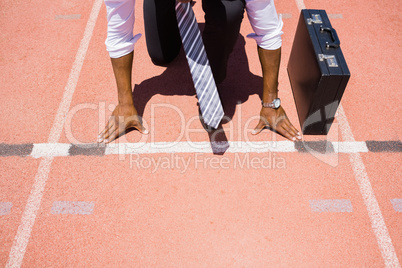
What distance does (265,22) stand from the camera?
101 inches

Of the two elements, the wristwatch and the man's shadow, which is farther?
the man's shadow

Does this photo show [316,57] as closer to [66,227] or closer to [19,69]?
[66,227]

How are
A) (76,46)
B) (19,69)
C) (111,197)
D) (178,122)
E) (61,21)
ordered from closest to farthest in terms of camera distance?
1. (111,197)
2. (178,122)
3. (19,69)
4. (76,46)
5. (61,21)

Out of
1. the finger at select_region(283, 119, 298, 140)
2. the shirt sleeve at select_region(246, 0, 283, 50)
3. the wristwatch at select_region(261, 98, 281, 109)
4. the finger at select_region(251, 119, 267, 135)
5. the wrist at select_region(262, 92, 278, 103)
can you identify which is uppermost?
the shirt sleeve at select_region(246, 0, 283, 50)

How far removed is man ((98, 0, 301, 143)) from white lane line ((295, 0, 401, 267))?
53 cm

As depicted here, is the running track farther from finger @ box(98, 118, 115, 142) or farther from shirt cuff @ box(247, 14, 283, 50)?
shirt cuff @ box(247, 14, 283, 50)

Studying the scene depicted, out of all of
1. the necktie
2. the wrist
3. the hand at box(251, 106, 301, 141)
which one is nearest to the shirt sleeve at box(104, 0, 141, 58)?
the necktie

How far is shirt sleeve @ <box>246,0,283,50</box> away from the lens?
2.45 m

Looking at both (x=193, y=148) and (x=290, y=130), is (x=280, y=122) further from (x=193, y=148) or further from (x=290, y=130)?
(x=193, y=148)

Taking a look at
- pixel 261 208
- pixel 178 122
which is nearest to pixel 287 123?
pixel 261 208

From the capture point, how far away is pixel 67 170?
2.92m

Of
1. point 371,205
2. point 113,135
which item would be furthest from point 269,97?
point 113,135

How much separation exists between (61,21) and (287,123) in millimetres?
3428

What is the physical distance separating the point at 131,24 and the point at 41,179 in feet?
5.26
